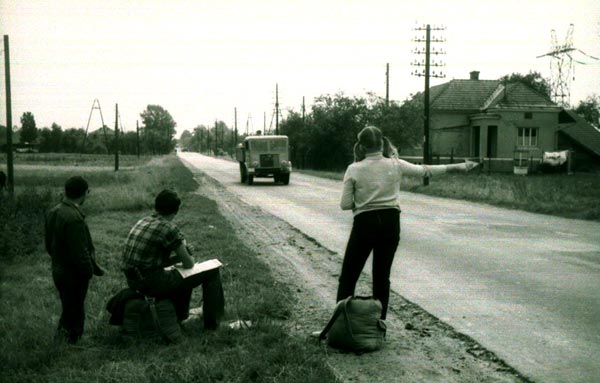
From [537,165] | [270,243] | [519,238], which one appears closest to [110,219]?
[270,243]

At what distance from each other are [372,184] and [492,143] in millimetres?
49698

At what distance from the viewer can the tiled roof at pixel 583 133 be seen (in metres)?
54.2

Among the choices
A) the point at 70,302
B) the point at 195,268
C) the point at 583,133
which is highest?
the point at 583,133

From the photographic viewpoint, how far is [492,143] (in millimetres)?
53094

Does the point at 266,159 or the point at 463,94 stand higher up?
the point at 463,94

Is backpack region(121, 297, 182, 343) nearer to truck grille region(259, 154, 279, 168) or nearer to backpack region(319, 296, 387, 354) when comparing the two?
backpack region(319, 296, 387, 354)

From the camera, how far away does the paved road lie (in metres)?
5.75

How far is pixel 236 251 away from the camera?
35.5 ft

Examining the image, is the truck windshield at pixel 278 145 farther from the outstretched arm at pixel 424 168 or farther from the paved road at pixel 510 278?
the outstretched arm at pixel 424 168

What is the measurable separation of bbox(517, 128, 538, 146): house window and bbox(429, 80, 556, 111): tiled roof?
2027mm

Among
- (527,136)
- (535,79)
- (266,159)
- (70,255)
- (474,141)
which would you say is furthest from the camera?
(535,79)

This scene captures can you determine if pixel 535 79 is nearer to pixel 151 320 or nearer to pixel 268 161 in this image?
pixel 268 161

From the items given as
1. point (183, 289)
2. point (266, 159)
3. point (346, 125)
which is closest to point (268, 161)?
point (266, 159)

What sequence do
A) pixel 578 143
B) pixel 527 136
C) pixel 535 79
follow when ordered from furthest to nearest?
pixel 535 79 → pixel 578 143 → pixel 527 136
